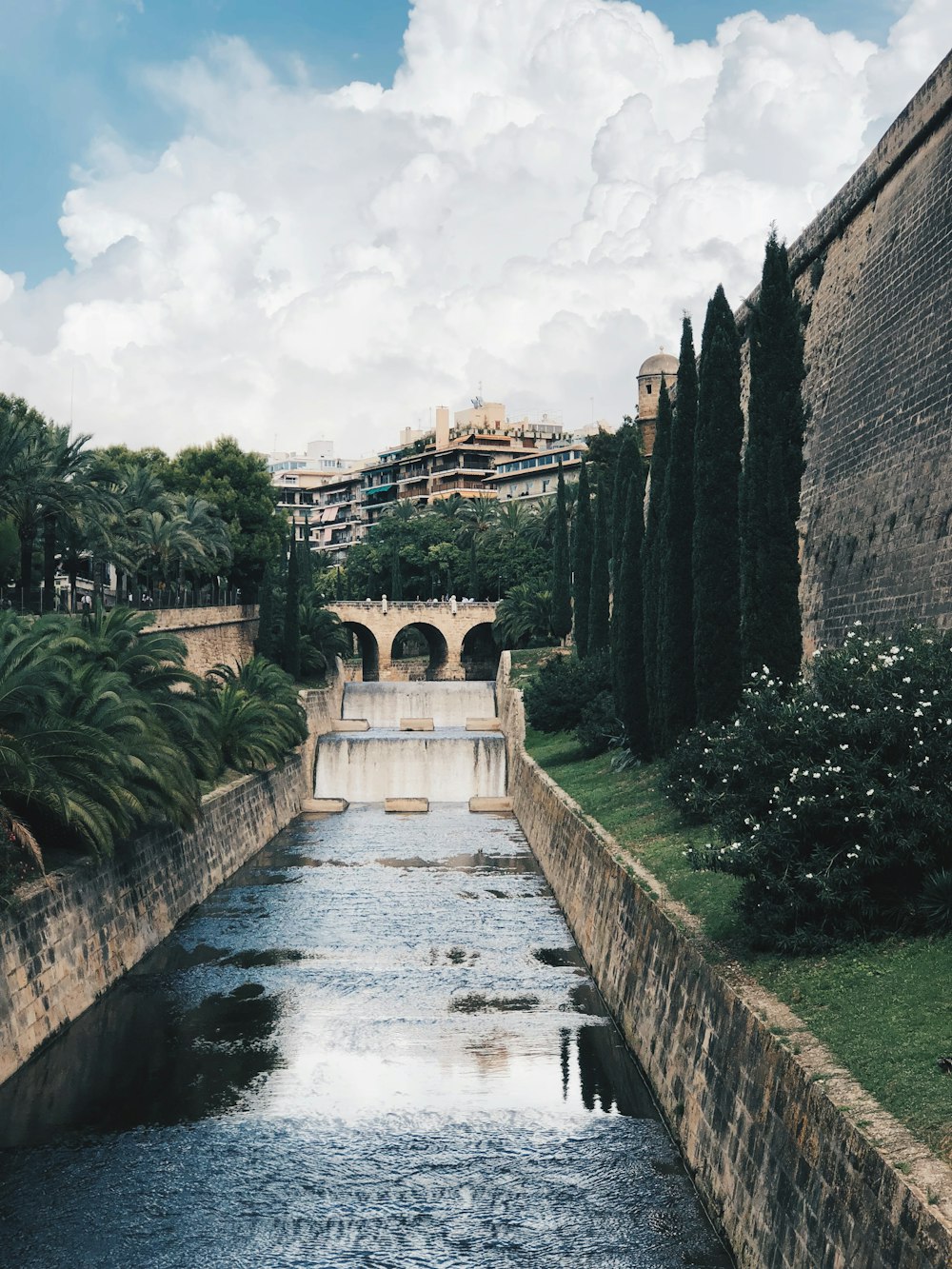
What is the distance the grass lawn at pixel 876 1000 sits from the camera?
8.49 metres

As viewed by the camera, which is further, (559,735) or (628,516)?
A: (559,735)

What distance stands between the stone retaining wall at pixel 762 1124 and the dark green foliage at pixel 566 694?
2288 centimetres

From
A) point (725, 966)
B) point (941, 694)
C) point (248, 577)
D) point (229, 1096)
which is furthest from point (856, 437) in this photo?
point (248, 577)

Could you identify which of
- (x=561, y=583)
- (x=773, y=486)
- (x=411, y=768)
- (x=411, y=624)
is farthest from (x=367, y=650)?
(x=773, y=486)

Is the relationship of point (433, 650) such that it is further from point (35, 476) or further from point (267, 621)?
point (35, 476)

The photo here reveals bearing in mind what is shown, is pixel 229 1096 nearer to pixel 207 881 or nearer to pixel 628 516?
pixel 207 881

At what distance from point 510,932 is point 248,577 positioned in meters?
48.3

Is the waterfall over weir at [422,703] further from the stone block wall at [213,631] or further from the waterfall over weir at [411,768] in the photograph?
the waterfall over weir at [411,768]

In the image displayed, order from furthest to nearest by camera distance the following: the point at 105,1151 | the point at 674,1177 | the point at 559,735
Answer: the point at 559,735, the point at 105,1151, the point at 674,1177

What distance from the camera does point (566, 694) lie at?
1629 inches

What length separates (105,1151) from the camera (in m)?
13.2

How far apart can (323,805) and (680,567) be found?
767 inches

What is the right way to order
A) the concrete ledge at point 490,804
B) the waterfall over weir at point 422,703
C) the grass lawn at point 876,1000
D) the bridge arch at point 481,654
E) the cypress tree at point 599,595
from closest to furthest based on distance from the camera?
the grass lawn at point 876,1000, the concrete ledge at point 490,804, the cypress tree at point 599,595, the waterfall over weir at point 422,703, the bridge arch at point 481,654

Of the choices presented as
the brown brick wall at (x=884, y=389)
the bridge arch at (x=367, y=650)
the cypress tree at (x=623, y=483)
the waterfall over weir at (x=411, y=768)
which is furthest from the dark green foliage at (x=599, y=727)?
the bridge arch at (x=367, y=650)
